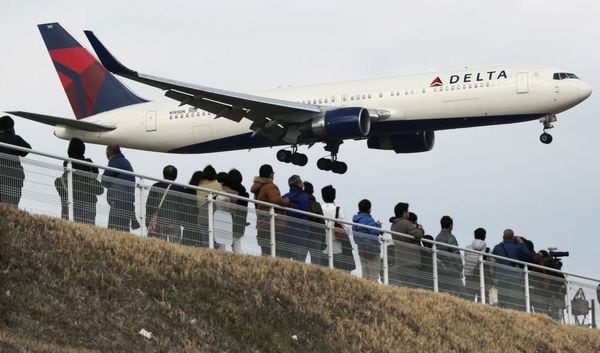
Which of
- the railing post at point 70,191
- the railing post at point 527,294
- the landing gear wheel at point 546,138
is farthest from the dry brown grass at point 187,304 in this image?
the landing gear wheel at point 546,138

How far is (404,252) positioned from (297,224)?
9.03 feet

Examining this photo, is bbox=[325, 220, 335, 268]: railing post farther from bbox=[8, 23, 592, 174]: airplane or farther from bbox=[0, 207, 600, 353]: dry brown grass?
bbox=[8, 23, 592, 174]: airplane

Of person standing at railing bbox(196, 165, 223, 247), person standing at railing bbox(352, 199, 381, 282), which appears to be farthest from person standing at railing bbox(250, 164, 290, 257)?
person standing at railing bbox(352, 199, 381, 282)

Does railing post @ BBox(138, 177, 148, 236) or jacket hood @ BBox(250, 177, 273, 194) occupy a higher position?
jacket hood @ BBox(250, 177, 273, 194)

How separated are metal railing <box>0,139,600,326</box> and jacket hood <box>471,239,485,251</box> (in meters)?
0.25

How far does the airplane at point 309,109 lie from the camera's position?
158ft

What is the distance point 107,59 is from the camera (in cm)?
4456

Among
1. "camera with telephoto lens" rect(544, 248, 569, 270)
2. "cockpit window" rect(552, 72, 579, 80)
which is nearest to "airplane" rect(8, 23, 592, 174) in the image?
"cockpit window" rect(552, 72, 579, 80)

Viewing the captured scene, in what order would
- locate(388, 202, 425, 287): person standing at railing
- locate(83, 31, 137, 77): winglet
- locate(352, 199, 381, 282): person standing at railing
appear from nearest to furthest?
locate(352, 199, 381, 282): person standing at railing
locate(388, 202, 425, 287): person standing at railing
locate(83, 31, 137, 77): winglet

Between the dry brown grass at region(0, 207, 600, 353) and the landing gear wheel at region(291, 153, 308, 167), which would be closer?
the dry brown grass at region(0, 207, 600, 353)

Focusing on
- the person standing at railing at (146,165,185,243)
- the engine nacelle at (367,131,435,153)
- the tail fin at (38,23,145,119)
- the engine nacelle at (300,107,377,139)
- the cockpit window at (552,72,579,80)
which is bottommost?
the person standing at railing at (146,165,185,243)

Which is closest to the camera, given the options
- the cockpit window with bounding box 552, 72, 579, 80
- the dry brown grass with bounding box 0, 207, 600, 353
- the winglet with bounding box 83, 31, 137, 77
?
the dry brown grass with bounding box 0, 207, 600, 353

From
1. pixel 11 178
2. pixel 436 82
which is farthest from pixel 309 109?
pixel 11 178

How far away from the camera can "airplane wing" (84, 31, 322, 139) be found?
49.1m
